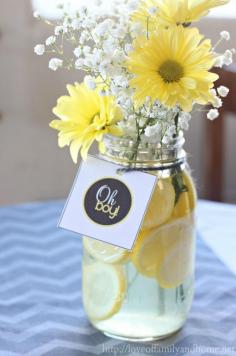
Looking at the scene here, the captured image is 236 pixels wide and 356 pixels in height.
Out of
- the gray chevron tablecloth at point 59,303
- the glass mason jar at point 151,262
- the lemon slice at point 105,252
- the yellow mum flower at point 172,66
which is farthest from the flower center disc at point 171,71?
the gray chevron tablecloth at point 59,303

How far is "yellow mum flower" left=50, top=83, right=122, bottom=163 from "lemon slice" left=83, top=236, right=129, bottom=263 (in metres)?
0.12

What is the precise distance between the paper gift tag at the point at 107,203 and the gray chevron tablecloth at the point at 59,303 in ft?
0.51

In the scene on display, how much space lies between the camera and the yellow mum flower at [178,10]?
732 millimetres

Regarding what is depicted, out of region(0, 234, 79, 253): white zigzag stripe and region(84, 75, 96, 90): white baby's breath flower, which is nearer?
region(84, 75, 96, 90): white baby's breath flower

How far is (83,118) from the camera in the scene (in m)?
0.81

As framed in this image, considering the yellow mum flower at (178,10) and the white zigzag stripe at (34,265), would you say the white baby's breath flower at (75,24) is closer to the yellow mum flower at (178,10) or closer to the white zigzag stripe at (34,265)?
the yellow mum flower at (178,10)

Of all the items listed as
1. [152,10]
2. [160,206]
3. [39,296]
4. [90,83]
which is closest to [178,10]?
[152,10]

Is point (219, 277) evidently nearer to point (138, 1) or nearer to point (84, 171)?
point (84, 171)

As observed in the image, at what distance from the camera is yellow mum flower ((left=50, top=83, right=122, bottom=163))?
30.9 inches

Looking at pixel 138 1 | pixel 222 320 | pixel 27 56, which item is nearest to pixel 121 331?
pixel 222 320

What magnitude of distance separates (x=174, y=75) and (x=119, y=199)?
0.57ft

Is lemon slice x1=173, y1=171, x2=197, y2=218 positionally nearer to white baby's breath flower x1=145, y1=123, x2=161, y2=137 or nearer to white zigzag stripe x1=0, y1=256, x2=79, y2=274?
white baby's breath flower x1=145, y1=123, x2=161, y2=137

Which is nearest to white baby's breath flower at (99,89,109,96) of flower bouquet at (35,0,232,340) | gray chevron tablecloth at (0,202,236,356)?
flower bouquet at (35,0,232,340)

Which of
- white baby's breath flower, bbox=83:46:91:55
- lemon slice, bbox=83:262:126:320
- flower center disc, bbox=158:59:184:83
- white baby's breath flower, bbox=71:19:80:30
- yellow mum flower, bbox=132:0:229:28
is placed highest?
yellow mum flower, bbox=132:0:229:28
